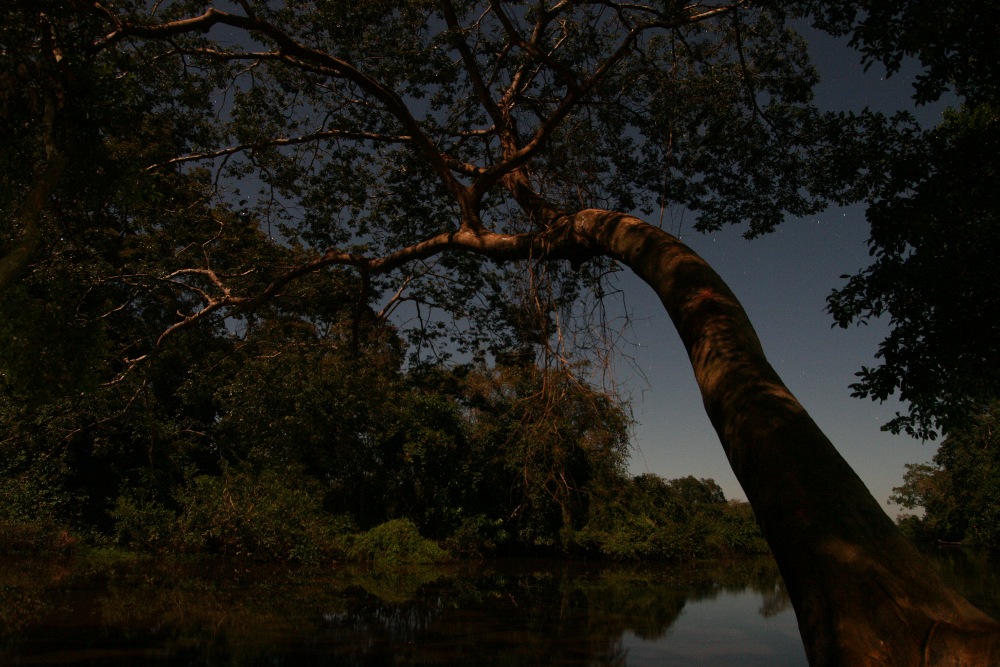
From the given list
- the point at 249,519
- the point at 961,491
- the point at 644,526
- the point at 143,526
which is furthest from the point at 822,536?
the point at 961,491

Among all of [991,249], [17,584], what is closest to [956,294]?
[991,249]

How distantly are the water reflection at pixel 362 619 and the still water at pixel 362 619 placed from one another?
2 cm

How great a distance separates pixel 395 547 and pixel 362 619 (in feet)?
27.4

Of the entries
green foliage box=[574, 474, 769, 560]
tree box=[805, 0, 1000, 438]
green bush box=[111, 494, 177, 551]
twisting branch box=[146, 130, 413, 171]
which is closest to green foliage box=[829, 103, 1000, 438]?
tree box=[805, 0, 1000, 438]

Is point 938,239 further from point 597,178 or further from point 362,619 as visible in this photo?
point 362,619

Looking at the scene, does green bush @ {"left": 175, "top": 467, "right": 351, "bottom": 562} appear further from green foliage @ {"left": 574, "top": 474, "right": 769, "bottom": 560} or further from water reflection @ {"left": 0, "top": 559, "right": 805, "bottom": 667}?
green foliage @ {"left": 574, "top": 474, "right": 769, "bottom": 560}

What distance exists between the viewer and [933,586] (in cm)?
141

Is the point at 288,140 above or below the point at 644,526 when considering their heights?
above

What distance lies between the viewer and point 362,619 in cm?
716

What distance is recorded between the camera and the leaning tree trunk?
1.33 meters

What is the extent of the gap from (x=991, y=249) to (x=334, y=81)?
253 inches

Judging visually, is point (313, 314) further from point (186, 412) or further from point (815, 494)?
point (186, 412)

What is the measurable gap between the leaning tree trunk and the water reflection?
4.32 meters

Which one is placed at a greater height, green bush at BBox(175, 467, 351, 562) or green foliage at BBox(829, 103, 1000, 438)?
green foliage at BBox(829, 103, 1000, 438)
